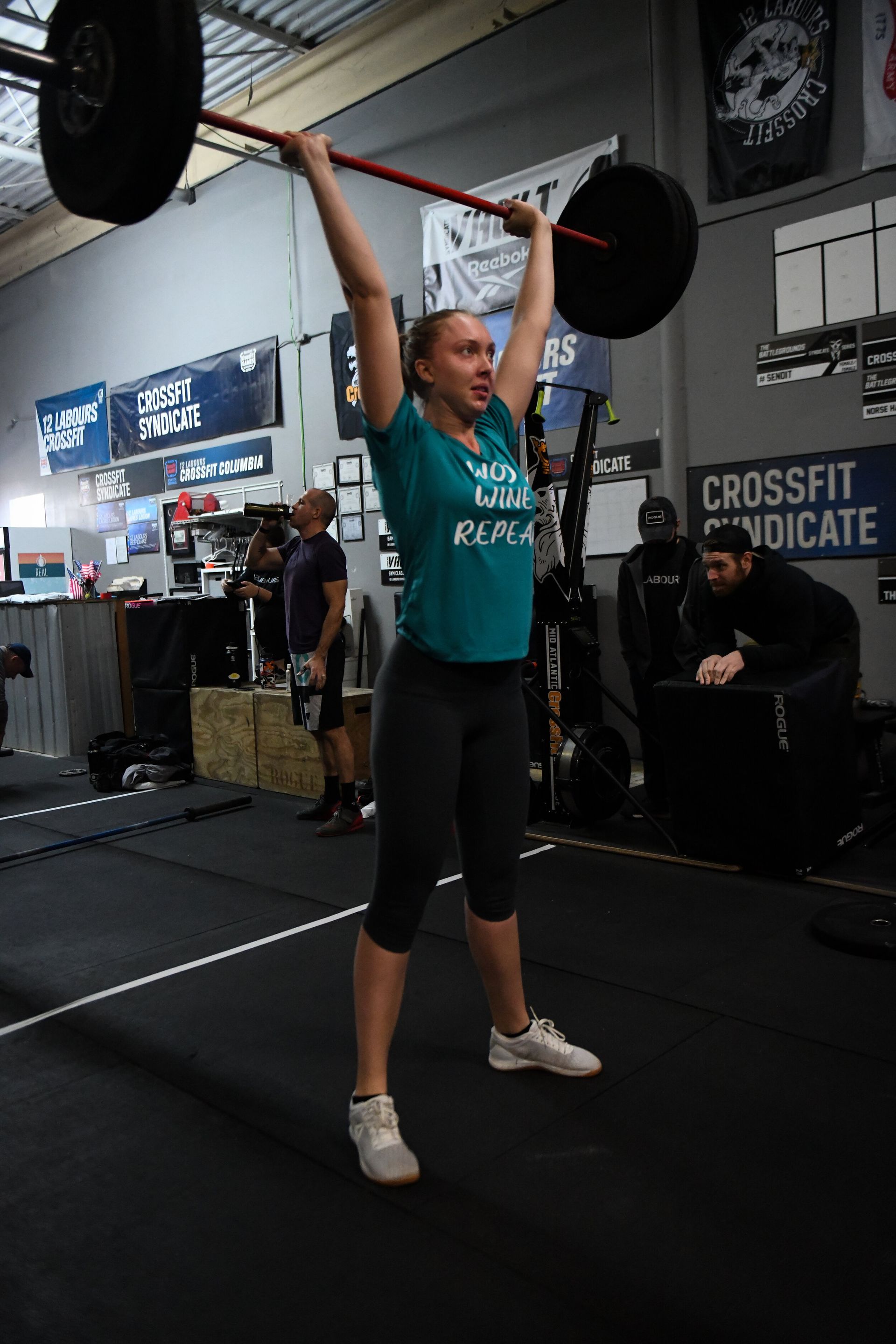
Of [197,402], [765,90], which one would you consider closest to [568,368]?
[765,90]

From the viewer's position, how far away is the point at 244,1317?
1.27 meters

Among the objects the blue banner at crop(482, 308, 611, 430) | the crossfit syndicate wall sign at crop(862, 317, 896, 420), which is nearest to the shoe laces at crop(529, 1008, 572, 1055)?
the crossfit syndicate wall sign at crop(862, 317, 896, 420)

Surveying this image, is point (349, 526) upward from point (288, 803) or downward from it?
upward

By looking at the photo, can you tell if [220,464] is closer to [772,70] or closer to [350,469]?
[350,469]

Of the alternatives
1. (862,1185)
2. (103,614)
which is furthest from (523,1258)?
(103,614)

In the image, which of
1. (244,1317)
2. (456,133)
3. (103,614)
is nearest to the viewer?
(244,1317)

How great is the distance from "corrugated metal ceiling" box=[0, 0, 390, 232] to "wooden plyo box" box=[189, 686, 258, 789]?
→ 3.26 meters

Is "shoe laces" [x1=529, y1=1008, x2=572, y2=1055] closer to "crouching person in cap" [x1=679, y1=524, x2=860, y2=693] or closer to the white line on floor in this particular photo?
the white line on floor

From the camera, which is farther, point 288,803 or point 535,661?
point 288,803

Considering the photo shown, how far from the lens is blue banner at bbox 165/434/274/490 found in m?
6.95

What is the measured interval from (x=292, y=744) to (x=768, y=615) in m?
2.42

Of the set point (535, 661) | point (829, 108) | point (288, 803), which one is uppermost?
point (829, 108)

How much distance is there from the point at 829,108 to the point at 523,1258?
14.9 ft

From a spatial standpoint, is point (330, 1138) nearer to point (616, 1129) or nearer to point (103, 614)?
point (616, 1129)
